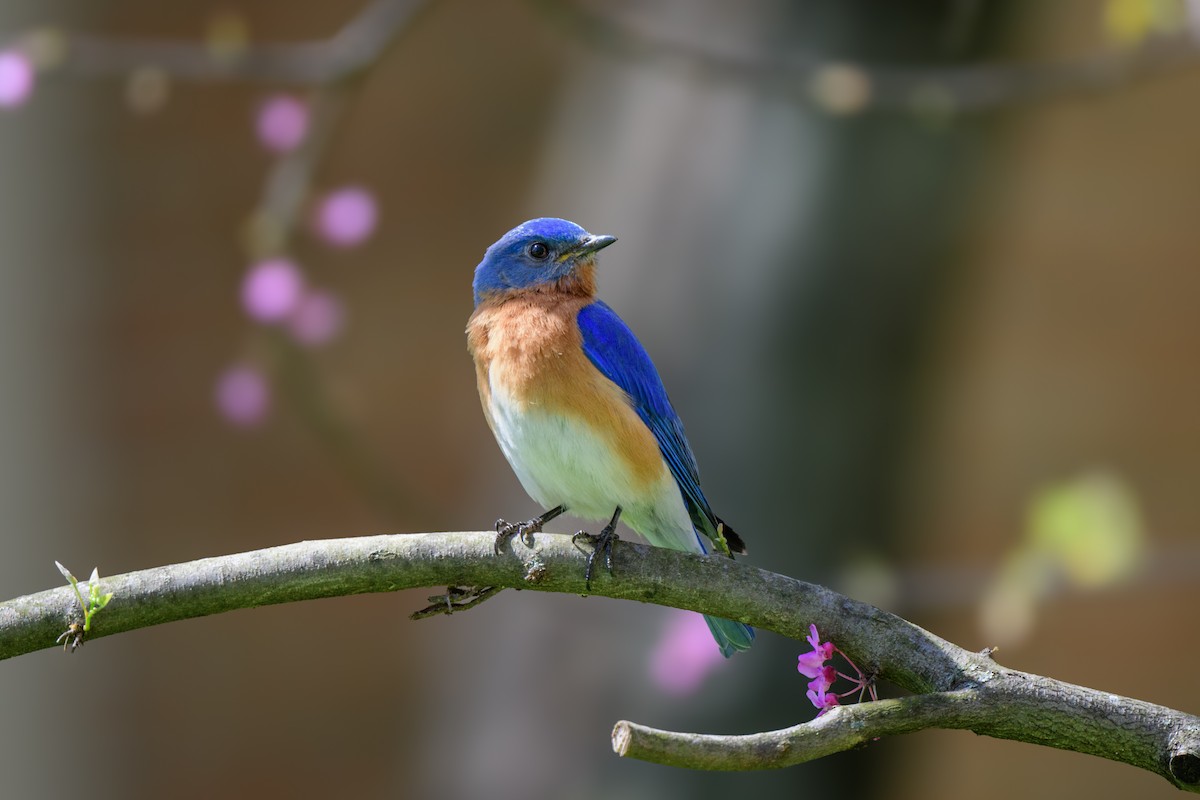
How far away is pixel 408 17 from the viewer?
4.35 m

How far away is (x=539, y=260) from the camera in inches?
147

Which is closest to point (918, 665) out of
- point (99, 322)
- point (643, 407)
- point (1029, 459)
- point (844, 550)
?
point (643, 407)

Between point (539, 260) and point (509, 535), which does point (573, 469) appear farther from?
point (509, 535)

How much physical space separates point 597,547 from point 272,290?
6.91 feet

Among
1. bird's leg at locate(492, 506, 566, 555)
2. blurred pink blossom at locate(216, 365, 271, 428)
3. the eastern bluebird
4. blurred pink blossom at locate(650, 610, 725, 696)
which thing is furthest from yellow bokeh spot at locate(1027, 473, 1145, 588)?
blurred pink blossom at locate(216, 365, 271, 428)

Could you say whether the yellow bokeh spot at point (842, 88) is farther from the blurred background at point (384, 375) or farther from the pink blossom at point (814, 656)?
the pink blossom at point (814, 656)

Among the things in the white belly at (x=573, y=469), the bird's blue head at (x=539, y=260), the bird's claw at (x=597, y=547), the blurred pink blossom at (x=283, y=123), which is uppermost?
the blurred pink blossom at (x=283, y=123)

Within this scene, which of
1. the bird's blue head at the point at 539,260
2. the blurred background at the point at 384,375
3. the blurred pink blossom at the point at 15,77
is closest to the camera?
the bird's blue head at the point at 539,260

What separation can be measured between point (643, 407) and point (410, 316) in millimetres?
3856

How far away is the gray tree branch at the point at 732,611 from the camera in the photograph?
227 centimetres

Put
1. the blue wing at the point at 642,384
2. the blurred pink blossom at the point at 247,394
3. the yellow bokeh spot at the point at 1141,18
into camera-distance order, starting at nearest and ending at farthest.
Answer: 1. the blue wing at the point at 642,384
2. the yellow bokeh spot at the point at 1141,18
3. the blurred pink blossom at the point at 247,394

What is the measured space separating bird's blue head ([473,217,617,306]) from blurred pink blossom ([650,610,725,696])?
1.28 m

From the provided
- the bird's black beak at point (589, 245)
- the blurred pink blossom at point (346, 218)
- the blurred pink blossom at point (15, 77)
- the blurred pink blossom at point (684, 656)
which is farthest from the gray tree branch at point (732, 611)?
the blurred pink blossom at point (15, 77)

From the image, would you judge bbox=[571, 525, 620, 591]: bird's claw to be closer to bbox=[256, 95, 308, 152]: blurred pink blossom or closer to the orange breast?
the orange breast
